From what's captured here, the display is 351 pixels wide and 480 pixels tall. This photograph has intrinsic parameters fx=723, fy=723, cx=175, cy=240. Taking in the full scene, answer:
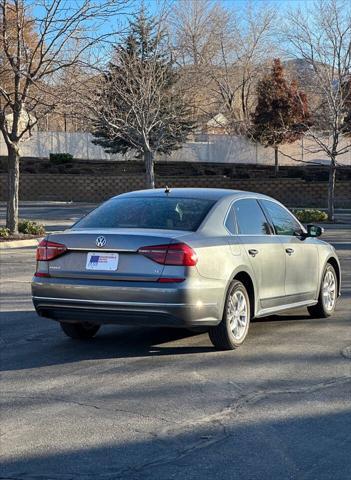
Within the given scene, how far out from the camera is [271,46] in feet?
157

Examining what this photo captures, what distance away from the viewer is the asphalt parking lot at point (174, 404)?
434cm

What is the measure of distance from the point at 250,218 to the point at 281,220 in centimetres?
A: 82

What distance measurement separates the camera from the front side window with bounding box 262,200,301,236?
838cm

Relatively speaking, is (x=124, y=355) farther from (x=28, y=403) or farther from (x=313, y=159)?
(x=313, y=159)

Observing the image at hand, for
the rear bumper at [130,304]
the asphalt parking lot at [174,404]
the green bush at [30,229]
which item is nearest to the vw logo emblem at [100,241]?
the rear bumper at [130,304]

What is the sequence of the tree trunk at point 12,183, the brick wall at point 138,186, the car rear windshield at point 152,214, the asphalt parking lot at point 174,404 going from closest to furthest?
the asphalt parking lot at point 174,404 → the car rear windshield at point 152,214 → the tree trunk at point 12,183 → the brick wall at point 138,186

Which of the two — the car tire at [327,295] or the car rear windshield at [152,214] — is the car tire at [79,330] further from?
the car tire at [327,295]

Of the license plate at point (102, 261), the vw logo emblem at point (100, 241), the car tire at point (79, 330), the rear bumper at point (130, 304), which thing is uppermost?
the vw logo emblem at point (100, 241)

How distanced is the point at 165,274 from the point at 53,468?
259 centimetres

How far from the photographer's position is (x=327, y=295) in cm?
923

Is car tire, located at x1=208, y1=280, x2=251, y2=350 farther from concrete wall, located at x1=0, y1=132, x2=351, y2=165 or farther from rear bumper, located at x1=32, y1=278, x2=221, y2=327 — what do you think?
concrete wall, located at x1=0, y1=132, x2=351, y2=165

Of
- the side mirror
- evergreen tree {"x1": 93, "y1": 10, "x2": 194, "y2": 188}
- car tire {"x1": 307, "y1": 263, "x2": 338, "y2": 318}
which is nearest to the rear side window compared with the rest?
the side mirror

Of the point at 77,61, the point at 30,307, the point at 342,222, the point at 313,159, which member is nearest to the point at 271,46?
the point at 313,159

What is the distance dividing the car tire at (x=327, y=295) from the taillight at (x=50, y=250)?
357 cm
